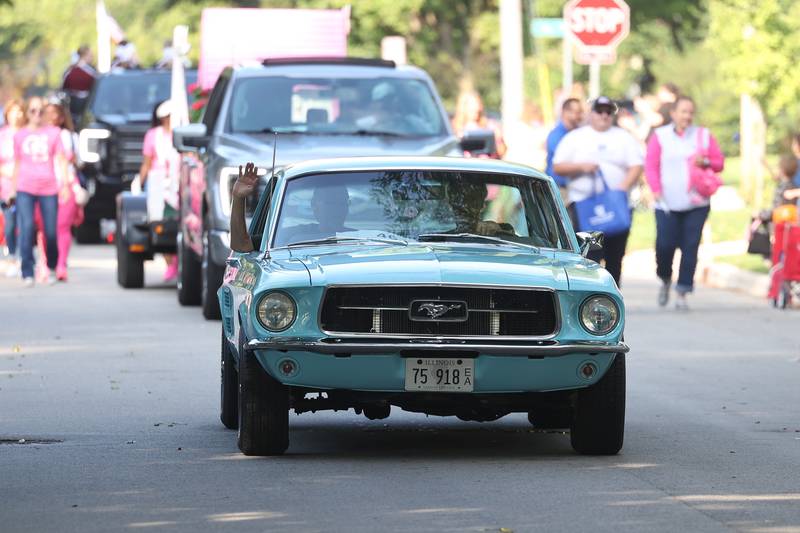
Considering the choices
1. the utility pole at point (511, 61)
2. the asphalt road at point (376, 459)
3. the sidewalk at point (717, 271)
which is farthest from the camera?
the utility pole at point (511, 61)

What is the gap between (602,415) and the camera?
9719mm

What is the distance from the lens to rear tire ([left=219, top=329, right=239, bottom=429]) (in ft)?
34.7

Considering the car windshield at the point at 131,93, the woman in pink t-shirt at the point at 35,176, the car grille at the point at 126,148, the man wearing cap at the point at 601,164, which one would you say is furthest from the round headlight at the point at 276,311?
the car windshield at the point at 131,93

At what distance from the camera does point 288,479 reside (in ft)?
29.7

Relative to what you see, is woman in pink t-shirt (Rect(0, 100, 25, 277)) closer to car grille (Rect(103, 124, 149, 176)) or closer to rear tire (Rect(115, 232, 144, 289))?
rear tire (Rect(115, 232, 144, 289))

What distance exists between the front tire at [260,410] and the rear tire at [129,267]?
12.0 meters

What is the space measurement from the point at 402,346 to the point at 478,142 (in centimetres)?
851

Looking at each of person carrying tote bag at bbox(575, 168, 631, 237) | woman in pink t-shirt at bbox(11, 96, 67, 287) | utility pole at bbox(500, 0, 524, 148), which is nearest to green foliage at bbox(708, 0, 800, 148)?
utility pole at bbox(500, 0, 524, 148)

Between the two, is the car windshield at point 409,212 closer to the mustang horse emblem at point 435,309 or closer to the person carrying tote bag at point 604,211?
the mustang horse emblem at point 435,309

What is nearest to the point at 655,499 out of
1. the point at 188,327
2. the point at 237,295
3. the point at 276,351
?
the point at 276,351

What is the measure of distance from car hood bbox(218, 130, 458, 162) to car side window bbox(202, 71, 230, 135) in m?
0.71

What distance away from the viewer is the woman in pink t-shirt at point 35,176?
21.6 metres

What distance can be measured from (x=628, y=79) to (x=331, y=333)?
226ft

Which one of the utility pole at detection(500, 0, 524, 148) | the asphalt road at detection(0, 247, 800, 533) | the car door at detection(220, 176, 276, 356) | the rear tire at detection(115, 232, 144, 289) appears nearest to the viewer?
the asphalt road at detection(0, 247, 800, 533)
